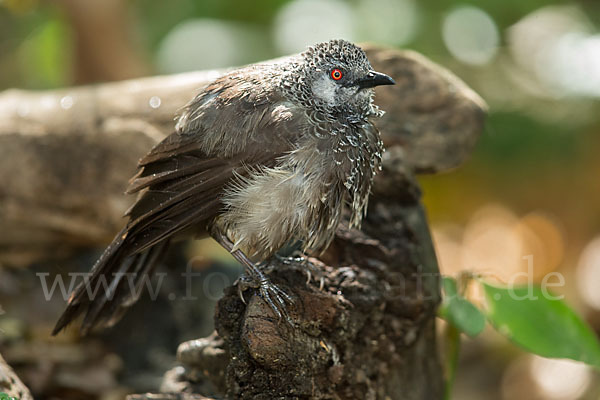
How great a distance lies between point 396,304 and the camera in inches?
120

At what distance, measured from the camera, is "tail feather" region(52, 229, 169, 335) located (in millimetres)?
3145

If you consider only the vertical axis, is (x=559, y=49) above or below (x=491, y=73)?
above

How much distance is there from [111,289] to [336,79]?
146cm

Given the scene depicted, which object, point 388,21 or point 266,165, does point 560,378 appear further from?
point 388,21

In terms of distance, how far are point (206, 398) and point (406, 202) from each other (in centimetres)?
141

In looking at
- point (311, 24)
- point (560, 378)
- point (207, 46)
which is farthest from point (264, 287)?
point (207, 46)

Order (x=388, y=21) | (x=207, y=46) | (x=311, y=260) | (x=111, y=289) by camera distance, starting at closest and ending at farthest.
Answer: (x=311, y=260), (x=111, y=289), (x=388, y=21), (x=207, y=46)

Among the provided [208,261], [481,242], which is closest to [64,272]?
[208,261]

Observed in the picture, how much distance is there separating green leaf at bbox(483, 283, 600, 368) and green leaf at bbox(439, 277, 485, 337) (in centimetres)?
17

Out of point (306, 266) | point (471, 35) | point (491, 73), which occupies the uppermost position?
point (471, 35)

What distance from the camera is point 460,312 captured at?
337cm

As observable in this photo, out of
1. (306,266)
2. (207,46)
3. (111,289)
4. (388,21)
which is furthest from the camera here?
(207,46)

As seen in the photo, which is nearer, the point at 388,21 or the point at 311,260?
the point at 311,260

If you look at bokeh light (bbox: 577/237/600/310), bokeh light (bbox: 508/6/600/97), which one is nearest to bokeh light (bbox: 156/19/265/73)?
bokeh light (bbox: 508/6/600/97)
